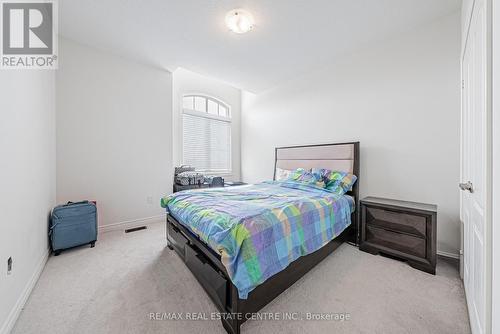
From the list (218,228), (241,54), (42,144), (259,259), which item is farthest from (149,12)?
(259,259)

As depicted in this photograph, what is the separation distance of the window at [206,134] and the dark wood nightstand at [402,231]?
3263mm

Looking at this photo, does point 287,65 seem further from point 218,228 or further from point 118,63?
point 218,228

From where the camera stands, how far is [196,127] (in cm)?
425

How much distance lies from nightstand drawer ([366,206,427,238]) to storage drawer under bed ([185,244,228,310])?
1.92m

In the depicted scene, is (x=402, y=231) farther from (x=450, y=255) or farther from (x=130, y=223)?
(x=130, y=223)

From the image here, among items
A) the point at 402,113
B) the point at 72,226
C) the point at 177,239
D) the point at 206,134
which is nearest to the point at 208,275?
the point at 177,239

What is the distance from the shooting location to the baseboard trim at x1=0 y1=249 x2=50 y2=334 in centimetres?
122

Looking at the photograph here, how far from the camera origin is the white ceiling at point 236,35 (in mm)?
2023

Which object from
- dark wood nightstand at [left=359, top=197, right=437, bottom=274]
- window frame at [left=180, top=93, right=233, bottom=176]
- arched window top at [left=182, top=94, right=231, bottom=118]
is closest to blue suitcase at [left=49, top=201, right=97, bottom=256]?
window frame at [left=180, top=93, right=233, bottom=176]

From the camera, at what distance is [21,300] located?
143 centimetres

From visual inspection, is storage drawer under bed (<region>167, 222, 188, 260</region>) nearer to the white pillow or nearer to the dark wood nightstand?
the white pillow

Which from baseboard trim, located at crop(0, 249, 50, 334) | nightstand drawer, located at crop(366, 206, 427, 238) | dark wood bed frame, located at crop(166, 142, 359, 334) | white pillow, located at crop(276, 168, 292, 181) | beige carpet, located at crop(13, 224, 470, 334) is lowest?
beige carpet, located at crop(13, 224, 470, 334)

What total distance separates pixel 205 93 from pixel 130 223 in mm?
3042

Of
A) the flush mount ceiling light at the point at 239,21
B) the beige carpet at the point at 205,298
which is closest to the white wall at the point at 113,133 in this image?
the beige carpet at the point at 205,298
